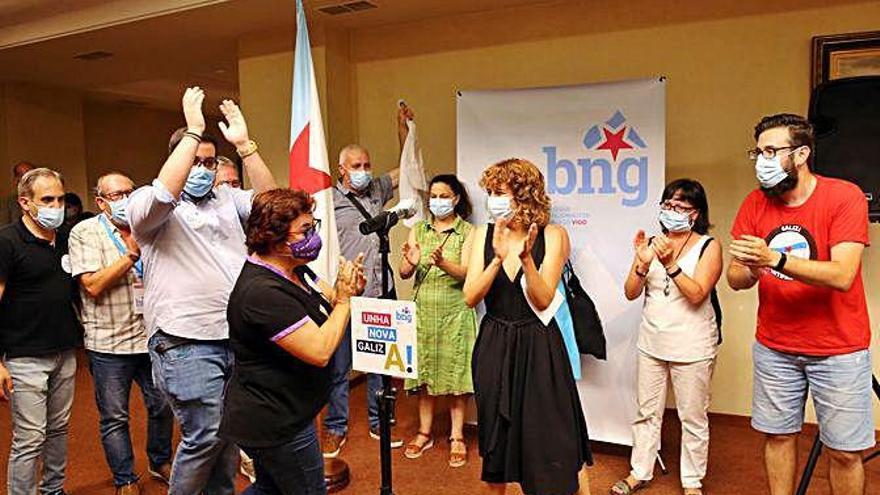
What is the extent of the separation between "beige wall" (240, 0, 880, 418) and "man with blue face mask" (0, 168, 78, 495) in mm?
1979

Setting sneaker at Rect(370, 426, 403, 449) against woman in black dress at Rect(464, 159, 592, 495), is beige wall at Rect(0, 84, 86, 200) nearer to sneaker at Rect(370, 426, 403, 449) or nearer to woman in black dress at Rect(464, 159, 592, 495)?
sneaker at Rect(370, 426, 403, 449)

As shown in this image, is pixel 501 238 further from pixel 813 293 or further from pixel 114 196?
pixel 114 196

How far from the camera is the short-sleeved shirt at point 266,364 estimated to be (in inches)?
65.4

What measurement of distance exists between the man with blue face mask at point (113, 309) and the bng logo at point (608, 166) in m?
1.86

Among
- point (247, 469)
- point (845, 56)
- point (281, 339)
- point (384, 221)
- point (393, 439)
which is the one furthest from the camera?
point (393, 439)

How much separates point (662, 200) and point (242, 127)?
1641 mm

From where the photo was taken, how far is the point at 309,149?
101 inches

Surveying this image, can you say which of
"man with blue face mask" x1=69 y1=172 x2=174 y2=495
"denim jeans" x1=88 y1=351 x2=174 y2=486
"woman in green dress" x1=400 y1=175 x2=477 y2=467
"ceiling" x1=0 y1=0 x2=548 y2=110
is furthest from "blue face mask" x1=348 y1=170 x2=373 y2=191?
"denim jeans" x1=88 y1=351 x2=174 y2=486

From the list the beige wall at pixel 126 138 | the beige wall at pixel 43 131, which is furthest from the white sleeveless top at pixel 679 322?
the beige wall at pixel 126 138

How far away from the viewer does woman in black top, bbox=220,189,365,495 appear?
1669 mm

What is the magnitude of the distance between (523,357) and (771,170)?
974 mm

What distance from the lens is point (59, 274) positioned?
252 cm

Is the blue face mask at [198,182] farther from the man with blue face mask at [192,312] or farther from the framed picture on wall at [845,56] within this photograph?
the framed picture on wall at [845,56]

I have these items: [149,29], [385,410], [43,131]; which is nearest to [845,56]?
[385,410]
